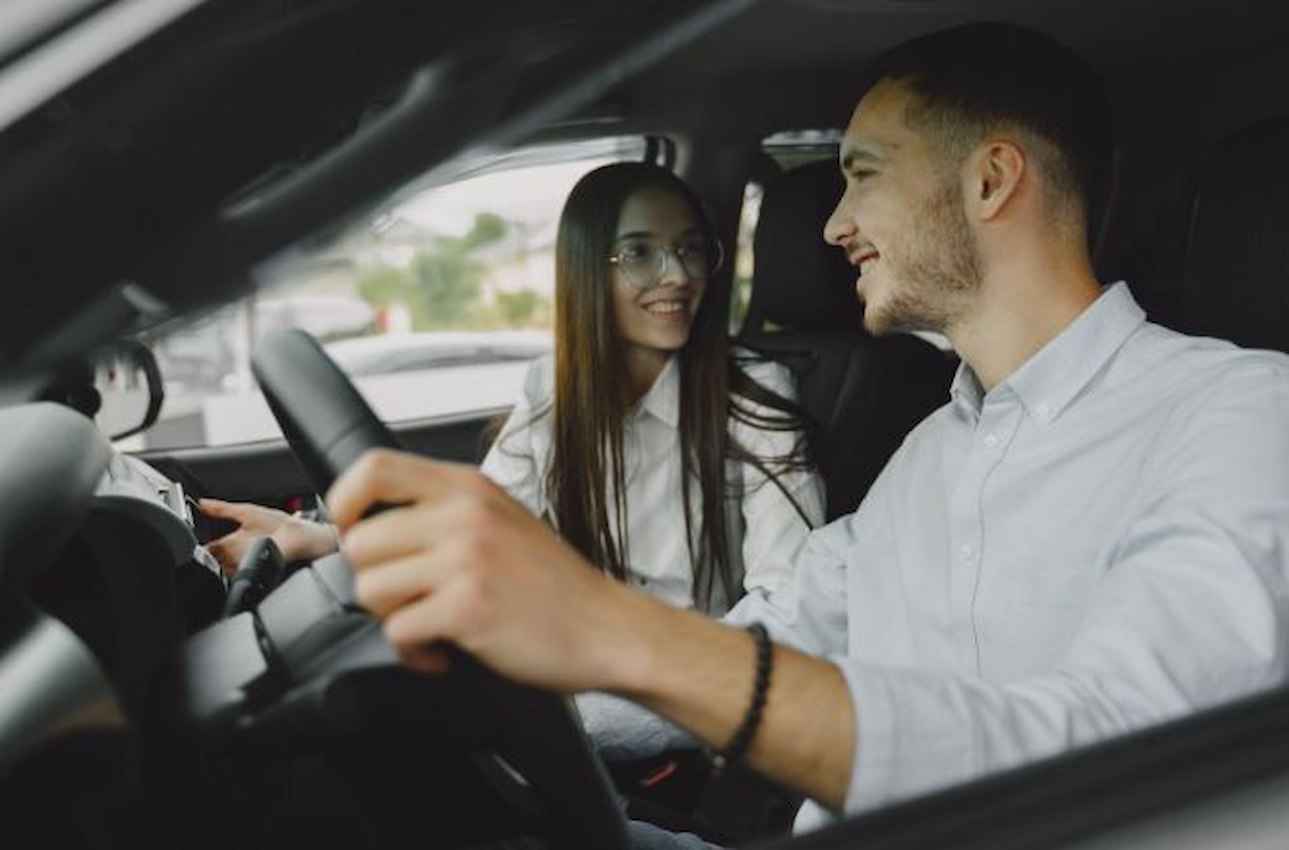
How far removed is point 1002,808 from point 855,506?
1697mm

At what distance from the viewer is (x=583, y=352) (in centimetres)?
252

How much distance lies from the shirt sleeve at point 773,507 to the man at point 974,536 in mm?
592

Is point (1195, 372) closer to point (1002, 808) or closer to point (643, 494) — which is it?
point (1002, 808)

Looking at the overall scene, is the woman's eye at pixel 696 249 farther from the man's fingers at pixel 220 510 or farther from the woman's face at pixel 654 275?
the man's fingers at pixel 220 510

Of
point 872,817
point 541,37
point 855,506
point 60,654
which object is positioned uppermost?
point 541,37

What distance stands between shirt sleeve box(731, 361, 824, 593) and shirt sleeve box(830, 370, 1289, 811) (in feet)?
3.41

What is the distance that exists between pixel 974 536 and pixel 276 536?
1031mm

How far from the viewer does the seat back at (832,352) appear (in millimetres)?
2520

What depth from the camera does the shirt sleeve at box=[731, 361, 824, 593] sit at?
2.24 meters

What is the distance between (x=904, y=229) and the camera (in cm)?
154

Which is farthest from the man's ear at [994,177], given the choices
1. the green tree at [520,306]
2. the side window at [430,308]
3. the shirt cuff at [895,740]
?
the green tree at [520,306]

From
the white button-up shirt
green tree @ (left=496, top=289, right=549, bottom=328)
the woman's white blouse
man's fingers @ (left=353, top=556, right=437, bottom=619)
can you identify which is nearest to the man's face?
the white button-up shirt

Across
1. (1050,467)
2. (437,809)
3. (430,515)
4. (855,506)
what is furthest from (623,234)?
(430,515)

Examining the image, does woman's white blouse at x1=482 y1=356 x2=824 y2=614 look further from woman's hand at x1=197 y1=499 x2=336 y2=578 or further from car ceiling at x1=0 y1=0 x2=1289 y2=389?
car ceiling at x1=0 y1=0 x2=1289 y2=389
